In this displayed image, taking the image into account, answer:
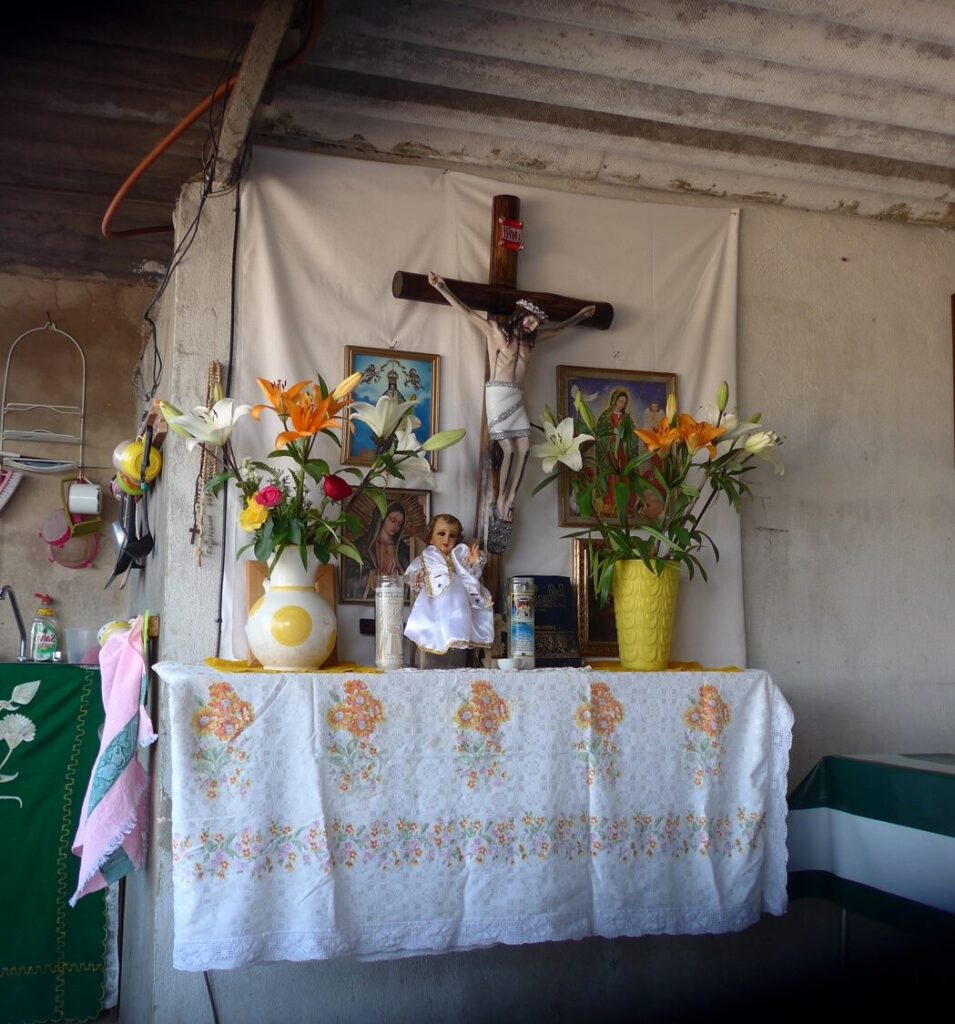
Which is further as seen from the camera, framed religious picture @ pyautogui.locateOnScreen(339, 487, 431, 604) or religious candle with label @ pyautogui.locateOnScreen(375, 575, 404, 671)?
framed religious picture @ pyautogui.locateOnScreen(339, 487, 431, 604)

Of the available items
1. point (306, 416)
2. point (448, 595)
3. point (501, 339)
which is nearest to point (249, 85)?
point (306, 416)

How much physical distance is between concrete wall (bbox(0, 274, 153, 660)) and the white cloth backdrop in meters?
1.64

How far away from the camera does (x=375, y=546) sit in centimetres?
305

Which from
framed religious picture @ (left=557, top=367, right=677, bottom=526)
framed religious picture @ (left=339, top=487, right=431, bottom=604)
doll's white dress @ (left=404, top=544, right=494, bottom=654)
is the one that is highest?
framed religious picture @ (left=557, top=367, right=677, bottom=526)

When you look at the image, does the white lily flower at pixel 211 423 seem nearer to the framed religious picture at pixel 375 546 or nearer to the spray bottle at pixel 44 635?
the framed religious picture at pixel 375 546

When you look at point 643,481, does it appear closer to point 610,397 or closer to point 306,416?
point 610,397

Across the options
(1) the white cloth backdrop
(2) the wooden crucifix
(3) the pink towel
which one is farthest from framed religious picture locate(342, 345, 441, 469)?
(3) the pink towel

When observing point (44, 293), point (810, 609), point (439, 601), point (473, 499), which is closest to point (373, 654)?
point (439, 601)

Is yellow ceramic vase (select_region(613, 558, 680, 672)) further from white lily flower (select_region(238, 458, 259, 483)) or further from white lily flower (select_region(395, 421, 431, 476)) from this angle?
white lily flower (select_region(238, 458, 259, 483))

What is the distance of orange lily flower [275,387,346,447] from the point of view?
2689mm

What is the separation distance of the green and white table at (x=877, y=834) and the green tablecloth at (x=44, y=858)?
2.32 metres

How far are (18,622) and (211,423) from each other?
6.36ft

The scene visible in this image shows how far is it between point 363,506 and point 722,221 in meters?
1.66

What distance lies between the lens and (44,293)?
4.46 m
